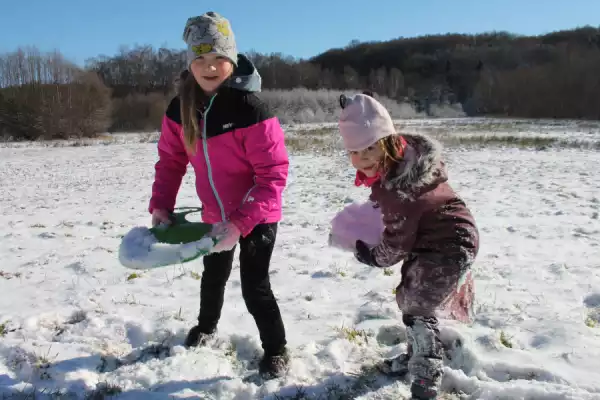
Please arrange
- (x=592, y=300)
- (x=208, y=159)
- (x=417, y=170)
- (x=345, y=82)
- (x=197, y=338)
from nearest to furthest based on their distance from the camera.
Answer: (x=417, y=170) < (x=208, y=159) < (x=197, y=338) < (x=592, y=300) < (x=345, y=82)

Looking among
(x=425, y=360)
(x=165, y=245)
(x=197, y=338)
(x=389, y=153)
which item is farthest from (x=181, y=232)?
(x=425, y=360)

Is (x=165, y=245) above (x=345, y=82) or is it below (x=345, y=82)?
below

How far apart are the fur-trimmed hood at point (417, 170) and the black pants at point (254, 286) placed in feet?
1.92

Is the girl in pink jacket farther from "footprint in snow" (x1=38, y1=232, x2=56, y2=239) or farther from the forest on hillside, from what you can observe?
"footprint in snow" (x1=38, y1=232, x2=56, y2=239)

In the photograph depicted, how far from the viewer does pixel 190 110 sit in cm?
199

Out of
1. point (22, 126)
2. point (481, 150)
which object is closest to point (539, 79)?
point (481, 150)

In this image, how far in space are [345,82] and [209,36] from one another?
59548mm

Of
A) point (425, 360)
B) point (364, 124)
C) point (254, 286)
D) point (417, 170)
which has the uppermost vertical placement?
point (364, 124)

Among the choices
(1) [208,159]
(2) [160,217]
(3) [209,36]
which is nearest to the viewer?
(3) [209,36]

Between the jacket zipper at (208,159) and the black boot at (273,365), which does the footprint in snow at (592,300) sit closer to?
the black boot at (273,365)

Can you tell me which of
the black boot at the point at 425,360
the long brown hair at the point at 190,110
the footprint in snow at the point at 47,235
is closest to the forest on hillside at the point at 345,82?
the long brown hair at the point at 190,110

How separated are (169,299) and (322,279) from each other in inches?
43.3

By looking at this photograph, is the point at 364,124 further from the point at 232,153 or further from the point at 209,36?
the point at 209,36

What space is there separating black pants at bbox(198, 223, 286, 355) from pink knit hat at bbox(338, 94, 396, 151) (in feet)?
1.76
